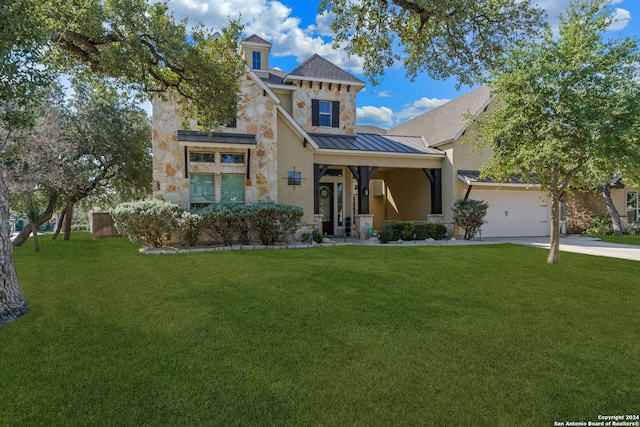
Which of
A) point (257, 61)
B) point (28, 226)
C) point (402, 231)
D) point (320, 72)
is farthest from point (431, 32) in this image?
point (28, 226)

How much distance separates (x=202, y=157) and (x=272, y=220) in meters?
3.83

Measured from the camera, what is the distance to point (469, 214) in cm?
1603

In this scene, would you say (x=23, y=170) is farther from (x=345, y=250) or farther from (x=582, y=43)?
(x=582, y=43)

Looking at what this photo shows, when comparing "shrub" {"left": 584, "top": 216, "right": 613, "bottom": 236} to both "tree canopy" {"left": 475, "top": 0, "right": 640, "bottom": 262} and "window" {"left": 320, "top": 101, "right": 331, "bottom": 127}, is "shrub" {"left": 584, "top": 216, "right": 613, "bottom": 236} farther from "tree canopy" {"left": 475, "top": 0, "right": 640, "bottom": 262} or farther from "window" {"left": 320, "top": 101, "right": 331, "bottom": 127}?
"window" {"left": 320, "top": 101, "right": 331, "bottom": 127}

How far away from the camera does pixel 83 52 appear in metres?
8.38

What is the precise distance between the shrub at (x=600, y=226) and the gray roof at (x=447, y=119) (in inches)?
388

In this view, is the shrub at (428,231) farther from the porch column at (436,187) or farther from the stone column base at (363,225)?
the stone column base at (363,225)

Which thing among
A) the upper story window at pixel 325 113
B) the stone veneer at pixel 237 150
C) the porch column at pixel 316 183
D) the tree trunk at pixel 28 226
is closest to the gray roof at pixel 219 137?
the stone veneer at pixel 237 150

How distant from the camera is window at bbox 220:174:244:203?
1410 cm

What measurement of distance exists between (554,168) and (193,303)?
9177 mm

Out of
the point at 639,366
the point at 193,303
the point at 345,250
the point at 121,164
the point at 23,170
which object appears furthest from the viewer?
the point at 121,164

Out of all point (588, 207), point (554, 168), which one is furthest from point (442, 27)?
point (588, 207)

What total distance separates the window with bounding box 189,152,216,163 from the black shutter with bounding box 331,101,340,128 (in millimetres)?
6674

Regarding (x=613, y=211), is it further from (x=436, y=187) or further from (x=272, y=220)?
(x=272, y=220)
